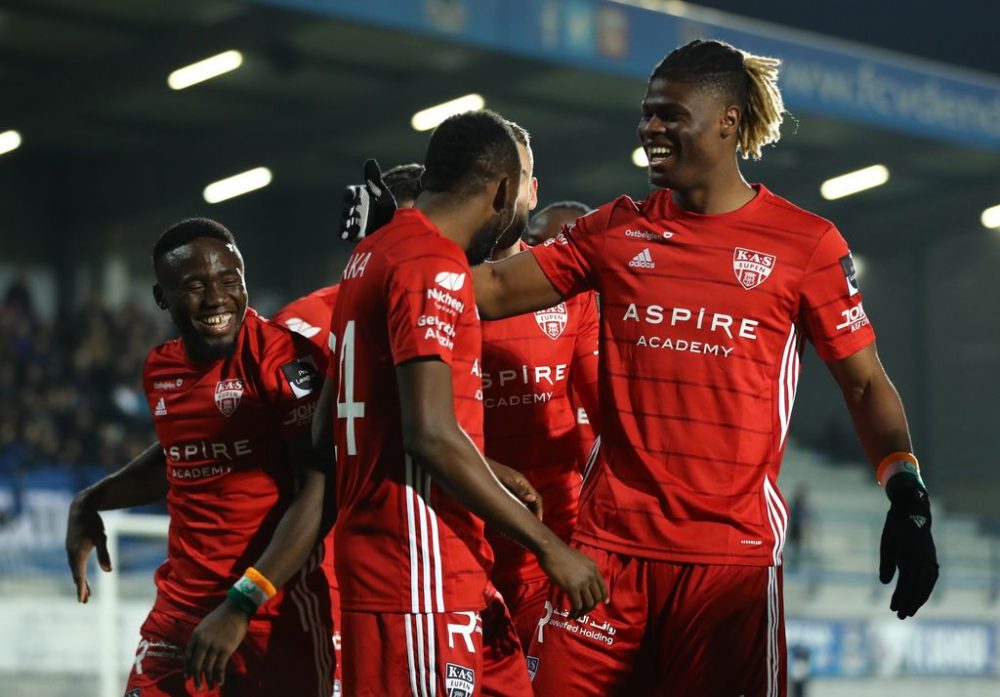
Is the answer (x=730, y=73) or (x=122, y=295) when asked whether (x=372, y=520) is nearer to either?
(x=730, y=73)

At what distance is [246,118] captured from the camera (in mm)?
19188

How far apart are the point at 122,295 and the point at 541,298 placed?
17.8 m

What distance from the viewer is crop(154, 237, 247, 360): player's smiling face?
4.20m

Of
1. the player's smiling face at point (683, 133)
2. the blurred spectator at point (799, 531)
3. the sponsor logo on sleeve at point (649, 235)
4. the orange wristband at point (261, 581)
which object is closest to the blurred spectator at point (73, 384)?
the blurred spectator at point (799, 531)

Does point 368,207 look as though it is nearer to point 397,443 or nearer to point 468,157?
point 468,157

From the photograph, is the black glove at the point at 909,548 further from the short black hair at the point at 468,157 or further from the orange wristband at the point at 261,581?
the orange wristband at the point at 261,581

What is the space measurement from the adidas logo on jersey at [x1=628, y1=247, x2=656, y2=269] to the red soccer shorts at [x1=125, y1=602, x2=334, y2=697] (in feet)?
4.60

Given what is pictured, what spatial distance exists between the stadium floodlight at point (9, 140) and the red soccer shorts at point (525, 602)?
15982mm

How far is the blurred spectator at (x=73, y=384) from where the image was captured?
14.8 meters

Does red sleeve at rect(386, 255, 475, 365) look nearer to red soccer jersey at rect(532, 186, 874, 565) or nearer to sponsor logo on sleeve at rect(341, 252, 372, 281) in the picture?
sponsor logo on sleeve at rect(341, 252, 372, 281)

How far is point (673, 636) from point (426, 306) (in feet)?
3.50

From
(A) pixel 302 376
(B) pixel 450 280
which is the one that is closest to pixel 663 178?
(B) pixel 450 280

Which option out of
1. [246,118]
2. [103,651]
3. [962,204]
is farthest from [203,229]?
[962,204]

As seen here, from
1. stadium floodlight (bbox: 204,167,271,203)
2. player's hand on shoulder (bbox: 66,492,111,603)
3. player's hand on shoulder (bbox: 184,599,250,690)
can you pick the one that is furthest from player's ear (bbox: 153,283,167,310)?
stadium floodlight (bbox: 204,167,271,203)
